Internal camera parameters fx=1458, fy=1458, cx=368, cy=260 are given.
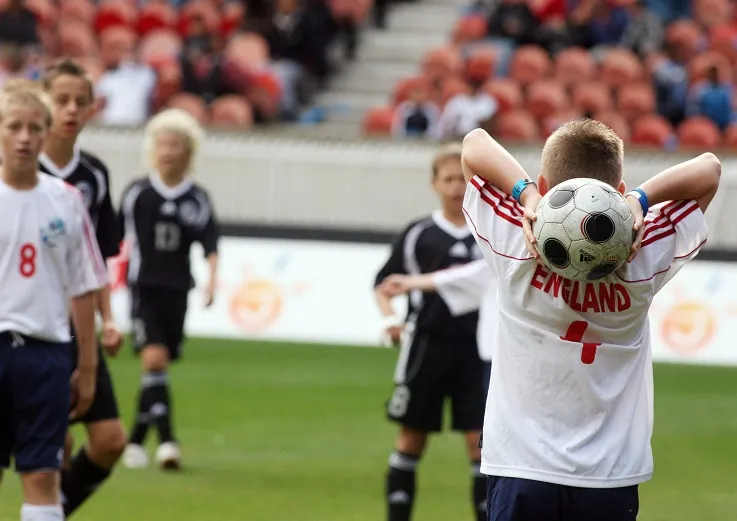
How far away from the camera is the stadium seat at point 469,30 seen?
20.2 metres

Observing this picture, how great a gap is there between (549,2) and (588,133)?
54.2 feet

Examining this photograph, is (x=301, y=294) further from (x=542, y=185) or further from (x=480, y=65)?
(x=542, y=185)

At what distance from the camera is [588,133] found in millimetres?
3980

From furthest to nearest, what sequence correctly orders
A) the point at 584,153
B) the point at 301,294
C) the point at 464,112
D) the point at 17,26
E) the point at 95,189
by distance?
the point at 17,26 < the point at 464,112 < the point at 301,294 < the point at 95,189 < the point at 584,153

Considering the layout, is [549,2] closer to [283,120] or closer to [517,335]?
[283,120]

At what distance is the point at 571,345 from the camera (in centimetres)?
406

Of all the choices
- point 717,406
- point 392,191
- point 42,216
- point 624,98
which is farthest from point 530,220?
point 624,98

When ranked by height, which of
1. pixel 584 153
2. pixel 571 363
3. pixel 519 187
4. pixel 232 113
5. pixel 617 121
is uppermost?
pixel 584 153

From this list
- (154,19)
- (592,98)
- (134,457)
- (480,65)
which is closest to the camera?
(134,457)

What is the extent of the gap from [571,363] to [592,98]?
14.8m

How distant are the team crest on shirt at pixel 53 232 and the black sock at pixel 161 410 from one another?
3739mm

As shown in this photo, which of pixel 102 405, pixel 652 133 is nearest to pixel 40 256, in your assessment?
pixel 102 405

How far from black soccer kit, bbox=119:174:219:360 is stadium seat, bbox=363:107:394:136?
29.6 feet

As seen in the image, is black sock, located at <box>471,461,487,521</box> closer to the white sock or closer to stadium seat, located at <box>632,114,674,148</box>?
the white sock
